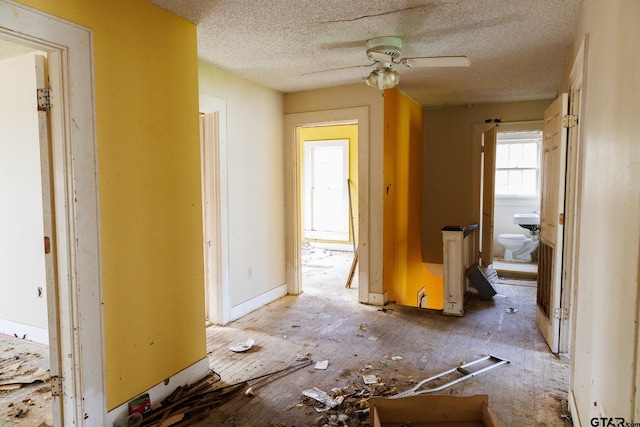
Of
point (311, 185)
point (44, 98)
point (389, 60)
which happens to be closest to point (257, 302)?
point (389, 60)

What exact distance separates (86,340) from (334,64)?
2912mm

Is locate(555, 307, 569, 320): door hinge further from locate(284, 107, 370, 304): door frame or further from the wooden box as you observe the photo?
locate(284, 107, 370, 304): door frame

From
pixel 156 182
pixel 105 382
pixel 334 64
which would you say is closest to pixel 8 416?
pixel 105 382

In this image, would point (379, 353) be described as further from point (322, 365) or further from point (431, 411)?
point (431, 411)

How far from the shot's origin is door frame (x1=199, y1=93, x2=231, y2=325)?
12.4ft

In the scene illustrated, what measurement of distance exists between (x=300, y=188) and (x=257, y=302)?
4.69ft

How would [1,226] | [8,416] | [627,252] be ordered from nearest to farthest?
[627,252]
[8,416]
[1,226]

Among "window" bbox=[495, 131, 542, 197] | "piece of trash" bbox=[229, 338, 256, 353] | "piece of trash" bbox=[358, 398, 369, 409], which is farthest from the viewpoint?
"window" bbox=[495, 131, 542, 197]

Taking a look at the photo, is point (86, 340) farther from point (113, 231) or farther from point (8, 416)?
point (8, 416)

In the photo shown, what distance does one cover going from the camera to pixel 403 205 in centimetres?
507

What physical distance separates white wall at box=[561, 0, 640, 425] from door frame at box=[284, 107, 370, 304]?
8.02 ft

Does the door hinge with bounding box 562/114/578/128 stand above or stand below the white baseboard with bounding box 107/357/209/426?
above

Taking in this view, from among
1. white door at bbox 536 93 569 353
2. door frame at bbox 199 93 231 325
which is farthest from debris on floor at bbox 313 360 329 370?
white door at bbox 536 93 569 353

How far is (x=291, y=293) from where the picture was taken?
4918mm
